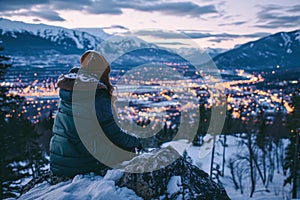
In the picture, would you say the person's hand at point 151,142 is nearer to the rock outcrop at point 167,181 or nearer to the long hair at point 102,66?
the rock outcrop at point 167,181

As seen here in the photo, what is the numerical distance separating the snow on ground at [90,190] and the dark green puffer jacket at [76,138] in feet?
0.61

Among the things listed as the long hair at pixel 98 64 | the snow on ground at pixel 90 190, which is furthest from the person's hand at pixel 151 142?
the long hair at pixel 98 64

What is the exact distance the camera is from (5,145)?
11.0m

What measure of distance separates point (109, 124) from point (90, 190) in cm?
89

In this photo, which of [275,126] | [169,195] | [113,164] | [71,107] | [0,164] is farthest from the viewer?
[275,126]

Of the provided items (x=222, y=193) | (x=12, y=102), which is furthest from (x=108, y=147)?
(x=12, y=102)

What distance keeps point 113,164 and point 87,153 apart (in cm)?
43

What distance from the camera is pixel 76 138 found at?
12.6 ft

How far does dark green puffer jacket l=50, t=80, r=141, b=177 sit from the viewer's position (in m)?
3.72

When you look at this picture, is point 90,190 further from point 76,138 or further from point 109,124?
point 109,124

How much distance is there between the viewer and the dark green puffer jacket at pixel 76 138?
372cm

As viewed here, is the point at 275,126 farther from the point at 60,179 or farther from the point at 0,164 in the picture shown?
the point at 60,179

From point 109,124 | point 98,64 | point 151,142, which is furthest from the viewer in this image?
point 151,142

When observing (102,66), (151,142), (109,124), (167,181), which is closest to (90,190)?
(109,124)
